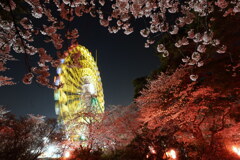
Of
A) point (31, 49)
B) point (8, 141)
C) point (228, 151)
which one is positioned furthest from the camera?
point (228, 151)

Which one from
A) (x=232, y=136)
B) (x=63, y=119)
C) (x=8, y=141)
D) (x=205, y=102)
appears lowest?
(x=232, y=136)

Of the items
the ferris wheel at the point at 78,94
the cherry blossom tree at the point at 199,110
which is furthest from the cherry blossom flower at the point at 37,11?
the ferris wheel at the point at 78,94

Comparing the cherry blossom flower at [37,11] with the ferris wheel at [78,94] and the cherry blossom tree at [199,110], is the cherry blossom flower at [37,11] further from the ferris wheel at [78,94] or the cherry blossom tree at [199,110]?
the ferris wheel at [78,94]

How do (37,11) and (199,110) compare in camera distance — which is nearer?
(37,11)

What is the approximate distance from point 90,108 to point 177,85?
37.5 feet

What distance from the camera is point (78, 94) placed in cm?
1941

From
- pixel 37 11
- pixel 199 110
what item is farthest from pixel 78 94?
pixel 37 11

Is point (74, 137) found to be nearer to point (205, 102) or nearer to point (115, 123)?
point (115, 123)

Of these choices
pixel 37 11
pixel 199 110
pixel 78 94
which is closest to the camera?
pixel 37 11

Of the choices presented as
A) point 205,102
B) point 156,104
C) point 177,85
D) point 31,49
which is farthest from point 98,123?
point 31,49

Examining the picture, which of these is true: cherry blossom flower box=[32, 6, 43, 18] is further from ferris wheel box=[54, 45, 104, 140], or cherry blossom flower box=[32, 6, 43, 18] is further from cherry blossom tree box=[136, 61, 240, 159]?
ferris wheel box=[54, 45, 104, 140]

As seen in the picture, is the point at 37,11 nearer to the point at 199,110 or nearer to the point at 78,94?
the point at 199,110

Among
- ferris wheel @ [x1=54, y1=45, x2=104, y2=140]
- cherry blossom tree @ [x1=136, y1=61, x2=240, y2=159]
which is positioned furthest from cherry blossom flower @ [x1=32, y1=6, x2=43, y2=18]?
ferris wheel @ [x1=54, y1=45, x2=104, y2=140]

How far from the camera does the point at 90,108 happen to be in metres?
18.8
